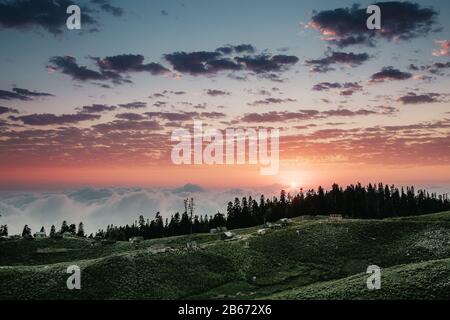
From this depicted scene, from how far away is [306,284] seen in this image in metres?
65.1

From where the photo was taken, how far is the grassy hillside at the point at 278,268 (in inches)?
2000

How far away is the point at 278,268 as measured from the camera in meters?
75.0

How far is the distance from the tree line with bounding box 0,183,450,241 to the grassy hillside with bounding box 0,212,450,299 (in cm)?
6028

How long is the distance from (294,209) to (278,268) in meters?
90.9

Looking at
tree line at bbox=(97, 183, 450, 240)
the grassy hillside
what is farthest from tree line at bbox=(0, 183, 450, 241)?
the grassy hillside

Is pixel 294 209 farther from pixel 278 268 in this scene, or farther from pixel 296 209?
pixel 278 268

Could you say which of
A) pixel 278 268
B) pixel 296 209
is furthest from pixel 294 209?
pixel 278 268

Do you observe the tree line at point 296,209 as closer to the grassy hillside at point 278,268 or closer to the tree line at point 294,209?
the tree line at point 294,209

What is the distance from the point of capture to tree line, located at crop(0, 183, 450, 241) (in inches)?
6265

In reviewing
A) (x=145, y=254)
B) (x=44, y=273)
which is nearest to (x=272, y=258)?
(x=145, y=254)

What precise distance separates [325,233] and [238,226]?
2754 inches

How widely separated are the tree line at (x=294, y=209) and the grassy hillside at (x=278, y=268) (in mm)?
60279

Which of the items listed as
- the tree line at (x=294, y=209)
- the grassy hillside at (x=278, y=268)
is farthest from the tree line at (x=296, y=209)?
the grassy hillside at (x=278, y=268)

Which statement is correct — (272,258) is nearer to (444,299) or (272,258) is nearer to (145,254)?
(145,254)
